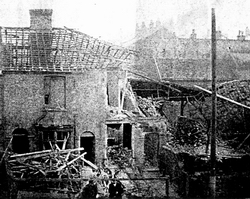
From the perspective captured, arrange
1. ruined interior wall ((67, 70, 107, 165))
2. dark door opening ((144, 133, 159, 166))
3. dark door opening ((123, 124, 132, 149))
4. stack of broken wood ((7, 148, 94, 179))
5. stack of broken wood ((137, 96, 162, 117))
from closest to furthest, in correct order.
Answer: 1. stack of broken wood ((7, 148, 94, 179))
2. ruined interior wall ((67, 70, 107, 165))
3. dark door opening ((144, 133, 159, 166))
4. dark door opening ((123, 124, 132, 149))
5. stack of broken wood ((137, 96, 162, 117))

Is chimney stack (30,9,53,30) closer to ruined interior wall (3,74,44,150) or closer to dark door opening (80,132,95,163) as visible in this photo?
ruined interior wall (3,74,44,150)

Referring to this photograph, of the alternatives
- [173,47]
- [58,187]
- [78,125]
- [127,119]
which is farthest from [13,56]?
[173,47]

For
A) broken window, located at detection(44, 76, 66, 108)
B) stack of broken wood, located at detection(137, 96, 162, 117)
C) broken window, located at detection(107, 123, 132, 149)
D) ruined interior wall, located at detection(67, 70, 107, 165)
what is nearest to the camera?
broken window, located at detection(44, 76, 66, 108)

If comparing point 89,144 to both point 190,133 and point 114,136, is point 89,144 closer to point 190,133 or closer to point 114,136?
point 114,136

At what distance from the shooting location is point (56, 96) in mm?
23219

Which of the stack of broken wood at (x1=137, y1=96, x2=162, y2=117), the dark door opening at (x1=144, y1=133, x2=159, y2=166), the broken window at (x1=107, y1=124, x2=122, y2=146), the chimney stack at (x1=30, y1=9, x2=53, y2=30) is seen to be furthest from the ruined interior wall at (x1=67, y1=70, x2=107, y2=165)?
the stack of broken wood at (x1=137, y1=96, x2=162, y2=117)

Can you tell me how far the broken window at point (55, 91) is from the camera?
23109 mm

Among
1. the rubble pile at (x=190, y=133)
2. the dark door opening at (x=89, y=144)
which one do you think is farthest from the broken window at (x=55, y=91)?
the rubble pile at (x=190, y=133)

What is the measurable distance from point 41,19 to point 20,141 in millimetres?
9161

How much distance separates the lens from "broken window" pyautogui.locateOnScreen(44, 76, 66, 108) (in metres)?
23.1

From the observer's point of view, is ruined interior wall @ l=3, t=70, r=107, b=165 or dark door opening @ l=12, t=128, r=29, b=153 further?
dark door opening @ l=12, t=128, r=29, b=153

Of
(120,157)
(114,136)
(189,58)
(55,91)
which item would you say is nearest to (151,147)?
(120,157)

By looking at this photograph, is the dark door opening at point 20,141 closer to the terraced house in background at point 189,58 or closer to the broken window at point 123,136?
the broken window at point 123,136

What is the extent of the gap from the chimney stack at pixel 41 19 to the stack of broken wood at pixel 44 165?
10021 mm
